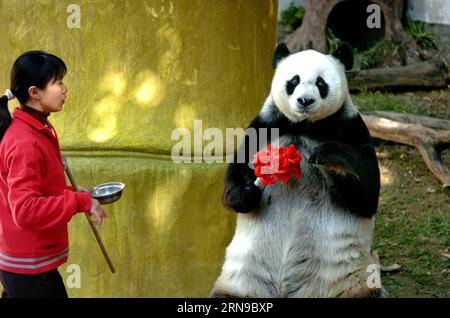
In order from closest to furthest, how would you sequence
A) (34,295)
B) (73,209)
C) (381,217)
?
(73,209) → (34,295) → (381,217)

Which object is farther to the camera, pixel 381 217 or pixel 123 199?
pixel 381 217

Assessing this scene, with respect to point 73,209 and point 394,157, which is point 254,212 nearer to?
point 73,209

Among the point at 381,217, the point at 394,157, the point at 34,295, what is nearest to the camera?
the point at 34,295

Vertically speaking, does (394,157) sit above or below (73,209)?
below

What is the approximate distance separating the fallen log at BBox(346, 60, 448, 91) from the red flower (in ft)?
19.3

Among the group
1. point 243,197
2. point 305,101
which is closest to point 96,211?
point 243,197

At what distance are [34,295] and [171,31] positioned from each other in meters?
1.99

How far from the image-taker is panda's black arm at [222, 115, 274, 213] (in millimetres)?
4223

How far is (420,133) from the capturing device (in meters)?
7.59

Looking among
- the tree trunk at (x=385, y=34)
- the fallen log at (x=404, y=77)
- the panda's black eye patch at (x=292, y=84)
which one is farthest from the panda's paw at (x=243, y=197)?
the tree trunk at (x=385, y=34)

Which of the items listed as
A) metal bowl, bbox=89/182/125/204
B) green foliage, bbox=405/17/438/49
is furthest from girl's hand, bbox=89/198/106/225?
green foliage, bbox=405/17/438/49

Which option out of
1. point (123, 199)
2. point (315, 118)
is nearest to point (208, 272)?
point (123, 199)

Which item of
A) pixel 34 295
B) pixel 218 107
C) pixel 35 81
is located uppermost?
pixel 35 81
